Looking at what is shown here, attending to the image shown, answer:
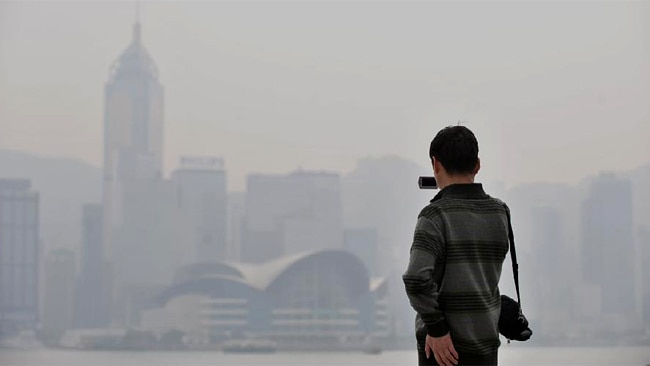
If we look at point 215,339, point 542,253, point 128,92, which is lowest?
point 215,339

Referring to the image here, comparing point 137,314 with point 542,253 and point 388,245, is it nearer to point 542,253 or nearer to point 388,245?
point 388,245

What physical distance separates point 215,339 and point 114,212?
5714mm

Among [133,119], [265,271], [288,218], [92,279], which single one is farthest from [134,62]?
[265,271]

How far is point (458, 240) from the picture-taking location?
1.17 m

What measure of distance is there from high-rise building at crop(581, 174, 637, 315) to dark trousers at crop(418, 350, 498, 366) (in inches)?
1450

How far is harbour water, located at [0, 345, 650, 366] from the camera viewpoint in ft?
116

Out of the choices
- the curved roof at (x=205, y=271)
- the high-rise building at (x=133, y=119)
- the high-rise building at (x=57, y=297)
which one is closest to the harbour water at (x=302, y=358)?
the high-rise building at (x=57, y=297)

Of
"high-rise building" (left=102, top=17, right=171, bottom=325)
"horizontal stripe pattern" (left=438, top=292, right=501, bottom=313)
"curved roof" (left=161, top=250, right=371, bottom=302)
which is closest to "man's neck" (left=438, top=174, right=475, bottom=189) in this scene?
"horizontal stripe pattern" (left=438, top=292, right=501, bottom=313)

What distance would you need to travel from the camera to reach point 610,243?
38594 mm

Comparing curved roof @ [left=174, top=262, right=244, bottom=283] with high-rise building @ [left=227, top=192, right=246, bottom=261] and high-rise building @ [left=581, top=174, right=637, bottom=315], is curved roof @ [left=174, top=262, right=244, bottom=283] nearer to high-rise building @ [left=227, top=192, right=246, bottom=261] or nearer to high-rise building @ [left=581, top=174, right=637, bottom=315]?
high-rise building @ [left=227, top=192, right=246, bottom=261]

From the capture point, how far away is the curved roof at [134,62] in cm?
3875

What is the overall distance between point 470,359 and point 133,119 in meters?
38.1

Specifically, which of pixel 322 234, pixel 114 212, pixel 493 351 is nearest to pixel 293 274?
pixel 322 234

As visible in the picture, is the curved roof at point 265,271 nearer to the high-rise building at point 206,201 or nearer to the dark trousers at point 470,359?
the high-rise building at point 206,201
